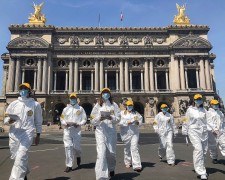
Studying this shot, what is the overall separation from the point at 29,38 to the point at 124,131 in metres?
54.3

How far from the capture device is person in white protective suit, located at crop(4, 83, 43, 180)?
690 cm

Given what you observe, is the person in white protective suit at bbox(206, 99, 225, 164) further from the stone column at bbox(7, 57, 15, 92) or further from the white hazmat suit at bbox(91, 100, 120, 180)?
the stone column at bbox(7, 57, 15, 92)

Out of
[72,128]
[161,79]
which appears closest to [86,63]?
[161,79]

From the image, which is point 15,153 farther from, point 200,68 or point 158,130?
point 200,68

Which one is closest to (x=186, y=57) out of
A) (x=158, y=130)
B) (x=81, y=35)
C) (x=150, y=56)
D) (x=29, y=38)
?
(x=150, y=56)

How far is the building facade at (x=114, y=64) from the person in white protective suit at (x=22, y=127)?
164 ft

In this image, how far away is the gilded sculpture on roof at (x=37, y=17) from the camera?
6313 centimetres

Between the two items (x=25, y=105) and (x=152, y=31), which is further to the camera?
(x=152, y=31)

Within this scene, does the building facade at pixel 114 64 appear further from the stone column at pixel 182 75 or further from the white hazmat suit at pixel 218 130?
the white hazmat suit at pixel 218 130

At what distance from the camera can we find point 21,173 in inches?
269

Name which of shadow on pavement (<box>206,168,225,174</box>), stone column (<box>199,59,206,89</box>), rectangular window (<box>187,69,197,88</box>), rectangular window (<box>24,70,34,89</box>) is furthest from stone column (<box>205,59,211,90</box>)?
shadow on pavement (<box>206,168,225,174</box>)

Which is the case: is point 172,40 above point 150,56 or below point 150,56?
above

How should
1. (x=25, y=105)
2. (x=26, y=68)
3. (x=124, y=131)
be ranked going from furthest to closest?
(x=26, y=68) → (x=124, y=131) → (x=25, y=105)

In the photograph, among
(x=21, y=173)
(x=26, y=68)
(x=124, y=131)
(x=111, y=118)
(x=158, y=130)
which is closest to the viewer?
(x=21, y=173)
